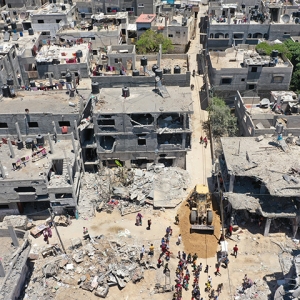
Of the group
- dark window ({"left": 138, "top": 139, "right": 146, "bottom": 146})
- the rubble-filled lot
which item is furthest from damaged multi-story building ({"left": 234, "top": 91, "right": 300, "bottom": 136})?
dark window ({"left": 138, "top": 139, "right": 146, "bottom": 146})

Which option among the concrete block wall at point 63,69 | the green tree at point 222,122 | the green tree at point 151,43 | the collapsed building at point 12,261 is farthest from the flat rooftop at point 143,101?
the green tree at point 151,43

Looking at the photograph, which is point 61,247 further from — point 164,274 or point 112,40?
point 112,40

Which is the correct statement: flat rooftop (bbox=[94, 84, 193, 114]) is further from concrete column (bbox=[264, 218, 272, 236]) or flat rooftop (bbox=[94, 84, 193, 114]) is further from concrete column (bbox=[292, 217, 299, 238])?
concrete column (bbox=[292, 217, 299, 238])

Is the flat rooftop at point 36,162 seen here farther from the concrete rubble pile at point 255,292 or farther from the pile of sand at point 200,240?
the concrete rubble pile at point 255,292

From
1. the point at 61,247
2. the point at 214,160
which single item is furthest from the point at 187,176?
the point at 61,247

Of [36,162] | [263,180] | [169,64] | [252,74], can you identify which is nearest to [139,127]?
[36,162]

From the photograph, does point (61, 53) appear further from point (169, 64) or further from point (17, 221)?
point (17, 221)
